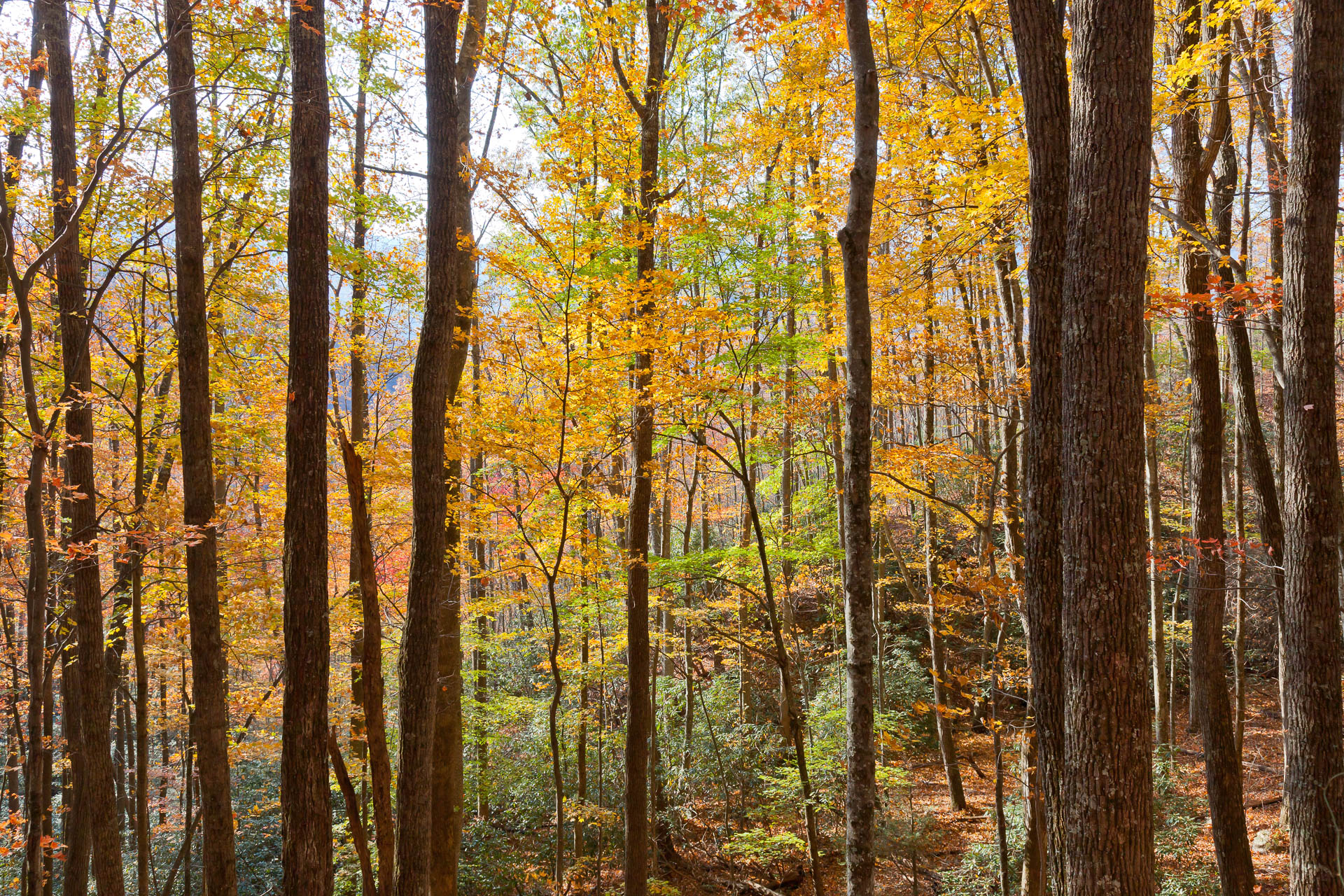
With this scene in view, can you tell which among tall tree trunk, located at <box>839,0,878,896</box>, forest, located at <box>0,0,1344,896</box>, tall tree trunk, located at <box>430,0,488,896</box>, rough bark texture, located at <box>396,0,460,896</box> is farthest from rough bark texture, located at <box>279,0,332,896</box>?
tall tree trunk, located at <box>839,0,878,896</box>

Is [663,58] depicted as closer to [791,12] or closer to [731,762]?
[791,12]

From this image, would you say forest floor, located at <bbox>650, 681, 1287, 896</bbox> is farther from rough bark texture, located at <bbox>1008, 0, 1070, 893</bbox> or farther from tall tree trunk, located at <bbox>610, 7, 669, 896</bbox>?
rough bark texture, located at <bbox>1008, 0, 1070, 893</bbox>

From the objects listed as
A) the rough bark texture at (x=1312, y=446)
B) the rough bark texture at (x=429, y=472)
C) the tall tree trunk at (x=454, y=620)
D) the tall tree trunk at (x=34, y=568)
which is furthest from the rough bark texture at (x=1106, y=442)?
the tall tree trunk at (x=34, y=568)

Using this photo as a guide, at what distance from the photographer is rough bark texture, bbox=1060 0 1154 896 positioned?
3258 millimetres

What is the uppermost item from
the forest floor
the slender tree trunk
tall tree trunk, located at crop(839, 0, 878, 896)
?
tall tree trunk, located at crop(839, 0, 878, 896)

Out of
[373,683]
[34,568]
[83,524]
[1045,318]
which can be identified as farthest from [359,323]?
[1045,318]

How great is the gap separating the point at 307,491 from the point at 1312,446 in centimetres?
727

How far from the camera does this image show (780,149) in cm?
884

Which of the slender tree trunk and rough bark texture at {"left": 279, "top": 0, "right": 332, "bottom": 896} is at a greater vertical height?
rough bark texture at {"left": 279, "top": 0, "right": 332, "bottom": 896}

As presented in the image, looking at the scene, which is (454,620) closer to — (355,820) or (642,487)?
(642,487)

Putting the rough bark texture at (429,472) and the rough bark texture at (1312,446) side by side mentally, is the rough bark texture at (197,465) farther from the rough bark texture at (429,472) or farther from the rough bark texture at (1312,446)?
the rough bark texture at (1312,446)

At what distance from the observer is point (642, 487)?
7.48 meters

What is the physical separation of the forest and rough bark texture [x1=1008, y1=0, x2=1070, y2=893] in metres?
0.02

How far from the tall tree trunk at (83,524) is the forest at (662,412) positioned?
5cm
